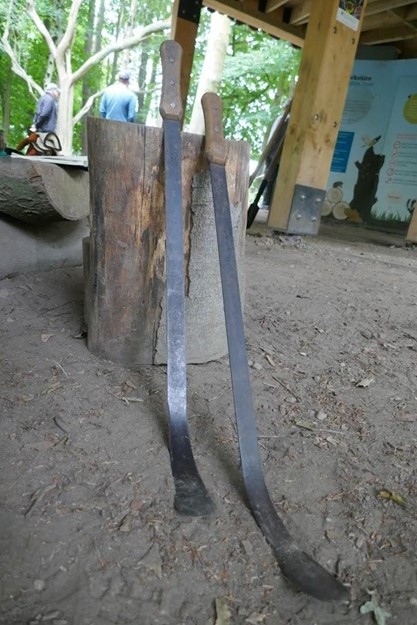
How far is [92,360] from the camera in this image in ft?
5.32

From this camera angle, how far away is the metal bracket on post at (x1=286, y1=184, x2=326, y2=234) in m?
3.90

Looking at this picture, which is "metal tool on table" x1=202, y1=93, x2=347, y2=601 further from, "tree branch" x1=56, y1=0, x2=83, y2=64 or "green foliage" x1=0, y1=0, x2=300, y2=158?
"tree branch" x1=56, y1=0, x2=83, y2=64

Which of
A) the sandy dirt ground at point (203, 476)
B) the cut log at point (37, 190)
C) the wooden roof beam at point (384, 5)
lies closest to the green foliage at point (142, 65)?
the wooden roof beam at point (384, 5)

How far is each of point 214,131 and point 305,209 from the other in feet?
9.08

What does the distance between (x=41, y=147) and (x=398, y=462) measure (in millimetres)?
3238

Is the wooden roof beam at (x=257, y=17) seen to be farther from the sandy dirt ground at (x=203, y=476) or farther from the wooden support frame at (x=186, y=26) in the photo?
the sandy dirt ground at (x=203, y=476)

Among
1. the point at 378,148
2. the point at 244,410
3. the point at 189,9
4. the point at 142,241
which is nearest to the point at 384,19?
the point at 378,148

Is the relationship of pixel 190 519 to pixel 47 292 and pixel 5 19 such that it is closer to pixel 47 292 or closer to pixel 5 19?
pixel 47 292

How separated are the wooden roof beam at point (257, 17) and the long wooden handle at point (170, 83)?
4.50 metres

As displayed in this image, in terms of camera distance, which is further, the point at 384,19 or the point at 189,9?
the point at 384,19

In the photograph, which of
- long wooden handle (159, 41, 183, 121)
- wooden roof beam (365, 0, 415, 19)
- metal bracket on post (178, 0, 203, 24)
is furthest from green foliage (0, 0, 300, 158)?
long wooden handle (159, 41, 183, 121)

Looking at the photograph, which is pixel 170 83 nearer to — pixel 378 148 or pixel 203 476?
pixel 203 476

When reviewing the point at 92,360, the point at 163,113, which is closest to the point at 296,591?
the point at 92,360

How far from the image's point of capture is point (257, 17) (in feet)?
18.0
